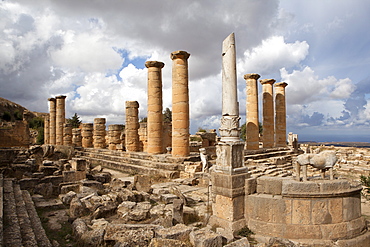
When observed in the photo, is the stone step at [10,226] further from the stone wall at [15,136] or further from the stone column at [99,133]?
the stone wall at [15,136]

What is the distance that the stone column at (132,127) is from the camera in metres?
18.6

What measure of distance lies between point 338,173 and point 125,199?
13.0 m

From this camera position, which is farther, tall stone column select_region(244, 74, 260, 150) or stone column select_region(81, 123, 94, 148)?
stone column select_region(81, 123, 94, 148)

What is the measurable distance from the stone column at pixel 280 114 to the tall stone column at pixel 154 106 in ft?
33.7

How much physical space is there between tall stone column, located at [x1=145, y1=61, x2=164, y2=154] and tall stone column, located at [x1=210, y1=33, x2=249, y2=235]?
9.17m

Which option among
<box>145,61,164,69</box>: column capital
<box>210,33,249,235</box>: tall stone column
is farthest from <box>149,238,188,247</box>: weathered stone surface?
<box>145,61,164,69</box>: column capital

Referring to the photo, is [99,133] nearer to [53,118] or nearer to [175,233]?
[53,118]

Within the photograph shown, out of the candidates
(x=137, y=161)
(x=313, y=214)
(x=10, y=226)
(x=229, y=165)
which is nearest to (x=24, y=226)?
(x=10, y=226)

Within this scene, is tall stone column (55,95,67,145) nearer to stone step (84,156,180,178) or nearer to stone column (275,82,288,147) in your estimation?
stone step (84,156,180,178)

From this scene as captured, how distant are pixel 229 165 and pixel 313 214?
6.85 ft

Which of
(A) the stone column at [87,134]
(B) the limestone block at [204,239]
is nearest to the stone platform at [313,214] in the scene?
(B) the limestone block at [204,239]

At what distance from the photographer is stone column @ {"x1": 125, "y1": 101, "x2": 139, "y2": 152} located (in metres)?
18.6

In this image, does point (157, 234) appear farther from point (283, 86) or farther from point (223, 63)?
point (283, 86)

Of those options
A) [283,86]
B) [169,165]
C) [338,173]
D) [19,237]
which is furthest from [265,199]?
[283,86]
